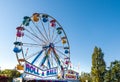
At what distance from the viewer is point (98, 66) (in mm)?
75375

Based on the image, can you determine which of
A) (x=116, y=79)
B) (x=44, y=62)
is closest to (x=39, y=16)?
(x=44, y=62)

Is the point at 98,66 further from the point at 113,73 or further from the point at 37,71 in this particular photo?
the point at 37,71

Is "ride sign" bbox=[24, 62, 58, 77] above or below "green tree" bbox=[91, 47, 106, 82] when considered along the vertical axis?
below

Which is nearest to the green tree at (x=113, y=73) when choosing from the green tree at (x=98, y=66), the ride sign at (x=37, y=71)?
the green tree at (x=98, y=66)

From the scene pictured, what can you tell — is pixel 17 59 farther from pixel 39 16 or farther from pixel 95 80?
pixel 95 80

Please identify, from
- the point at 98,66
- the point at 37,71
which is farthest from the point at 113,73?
the point at 37,71

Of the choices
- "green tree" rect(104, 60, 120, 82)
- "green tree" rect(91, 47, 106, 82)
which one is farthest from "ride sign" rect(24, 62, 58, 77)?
"green tree" rect(104, 60, 120, 82)

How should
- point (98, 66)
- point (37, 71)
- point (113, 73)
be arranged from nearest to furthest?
point (37, 71) → point (98, 66) → point (113, 73)

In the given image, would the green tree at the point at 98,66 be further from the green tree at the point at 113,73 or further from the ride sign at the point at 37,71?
the ride sign at the point at 37,71

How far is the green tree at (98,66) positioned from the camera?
73.6 metres

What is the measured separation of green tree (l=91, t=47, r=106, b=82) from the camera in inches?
2896

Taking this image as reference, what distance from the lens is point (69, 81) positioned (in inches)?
1260

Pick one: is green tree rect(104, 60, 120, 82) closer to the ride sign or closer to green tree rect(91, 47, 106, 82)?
green tree rect(91, 47, 106, 82)

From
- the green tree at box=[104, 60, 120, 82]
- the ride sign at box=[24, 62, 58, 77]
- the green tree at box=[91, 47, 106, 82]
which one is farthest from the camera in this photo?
the green tree at box=[104, 60, 120, 82]
